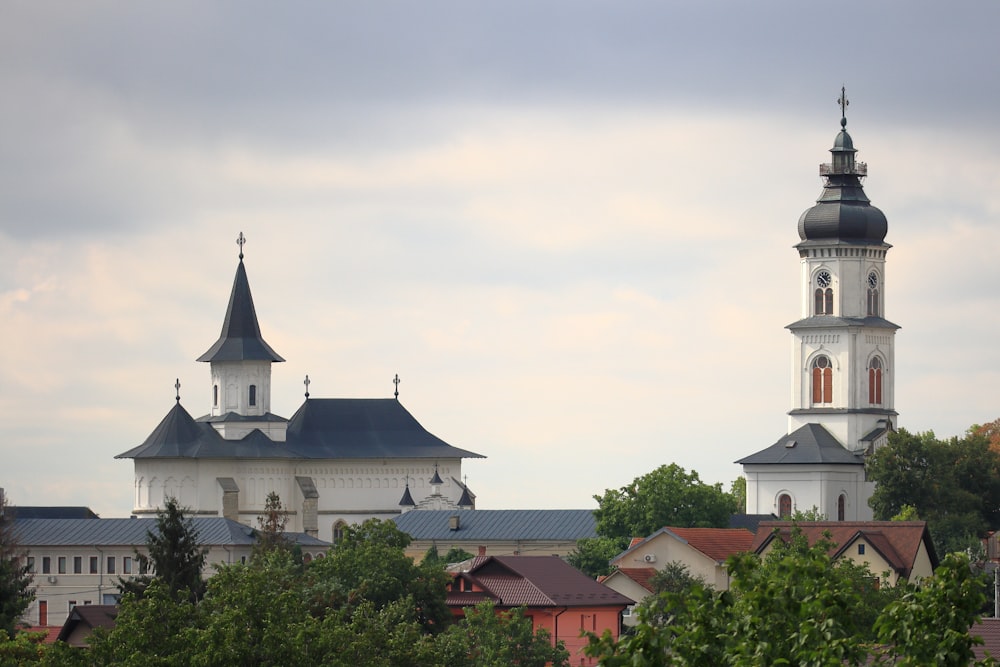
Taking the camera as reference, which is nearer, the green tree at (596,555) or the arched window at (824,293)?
the green tree at (596,555)

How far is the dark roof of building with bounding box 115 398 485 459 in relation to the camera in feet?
420

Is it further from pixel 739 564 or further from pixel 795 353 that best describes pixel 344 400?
pixel 739 564

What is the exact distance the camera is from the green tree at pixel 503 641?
5516 cm

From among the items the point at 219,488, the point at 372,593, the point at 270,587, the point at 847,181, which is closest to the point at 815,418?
the point at 847,181

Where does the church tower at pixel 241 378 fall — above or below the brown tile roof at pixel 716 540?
above

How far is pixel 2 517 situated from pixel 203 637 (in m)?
46.4

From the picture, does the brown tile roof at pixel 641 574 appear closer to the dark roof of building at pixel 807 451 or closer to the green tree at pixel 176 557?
the green tree at pixel 176 557

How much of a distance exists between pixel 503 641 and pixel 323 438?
79818 millimetres

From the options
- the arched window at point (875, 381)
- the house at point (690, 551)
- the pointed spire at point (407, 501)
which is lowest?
the house at point (690, 551)

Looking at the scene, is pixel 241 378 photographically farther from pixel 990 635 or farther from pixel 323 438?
pixel 990 635

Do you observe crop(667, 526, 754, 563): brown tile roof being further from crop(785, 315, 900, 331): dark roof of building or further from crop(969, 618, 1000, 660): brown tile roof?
crop(969, 618, 1000, 660): brown tile roof

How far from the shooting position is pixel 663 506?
102 meters

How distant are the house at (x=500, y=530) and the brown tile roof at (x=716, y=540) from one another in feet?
86.9

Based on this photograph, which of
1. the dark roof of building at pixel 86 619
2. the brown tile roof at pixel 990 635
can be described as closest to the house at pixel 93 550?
the dark roof of building at pixel 86 619
